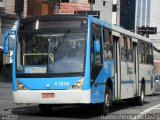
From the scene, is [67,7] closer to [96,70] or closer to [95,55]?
[95,55]

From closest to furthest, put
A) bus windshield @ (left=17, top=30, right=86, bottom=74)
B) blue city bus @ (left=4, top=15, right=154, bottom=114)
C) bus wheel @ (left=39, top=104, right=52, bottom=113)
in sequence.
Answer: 1. blue city bus @ (left=4, top=15, right=154, bottom=114)
2. bus windshield @ (left=17, top=30, right=86, bottom=74)
3. bus wheel @ (left=39, top=104, right=52, bottom=113)

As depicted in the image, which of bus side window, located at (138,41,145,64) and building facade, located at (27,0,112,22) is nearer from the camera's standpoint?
bus side window, located at (138,41,145,64)

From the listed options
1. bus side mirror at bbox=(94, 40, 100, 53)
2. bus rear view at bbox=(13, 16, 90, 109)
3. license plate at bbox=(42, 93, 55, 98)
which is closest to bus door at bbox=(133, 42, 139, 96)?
bus side mirror at bbox=(94, 40, 100, 53)

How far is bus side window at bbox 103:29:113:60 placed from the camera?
16.7 m

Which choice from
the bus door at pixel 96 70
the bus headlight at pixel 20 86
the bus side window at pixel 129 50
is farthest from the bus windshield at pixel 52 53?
the bus side window at pixel 129 50

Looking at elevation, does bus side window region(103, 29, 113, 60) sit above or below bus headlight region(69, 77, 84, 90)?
above

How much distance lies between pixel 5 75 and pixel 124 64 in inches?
1216

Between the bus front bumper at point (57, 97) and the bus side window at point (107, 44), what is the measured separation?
2.20 m

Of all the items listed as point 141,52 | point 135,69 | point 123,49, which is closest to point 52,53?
point 123,49

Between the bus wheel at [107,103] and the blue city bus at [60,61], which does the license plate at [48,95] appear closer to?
the blue city bus at [60,61]

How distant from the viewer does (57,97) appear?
591 inches

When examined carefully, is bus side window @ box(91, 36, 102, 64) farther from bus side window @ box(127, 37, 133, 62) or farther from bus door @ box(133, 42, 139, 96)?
bus door @ box(133, 42, 139, 96)

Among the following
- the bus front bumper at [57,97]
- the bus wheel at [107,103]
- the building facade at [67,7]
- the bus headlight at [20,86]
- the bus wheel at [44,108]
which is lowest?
the bus wheel at [44,108]

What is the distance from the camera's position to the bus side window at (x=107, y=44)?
16.7 m
